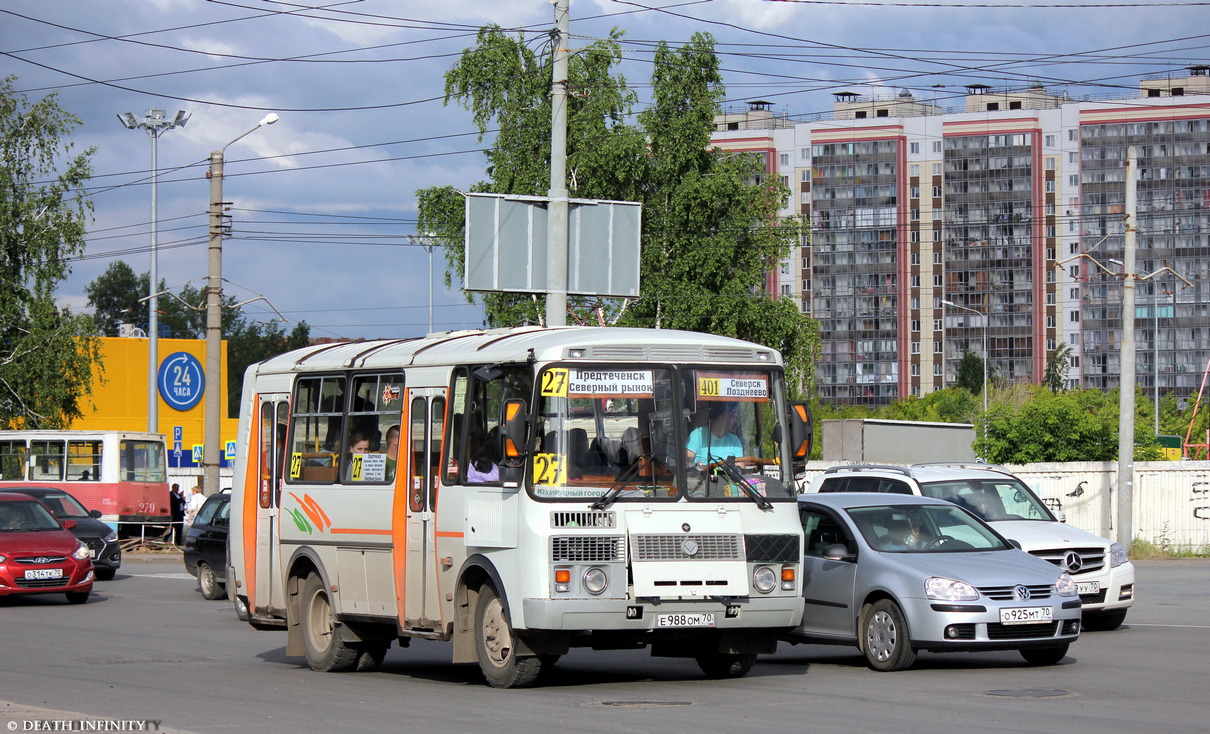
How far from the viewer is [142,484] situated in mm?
41562

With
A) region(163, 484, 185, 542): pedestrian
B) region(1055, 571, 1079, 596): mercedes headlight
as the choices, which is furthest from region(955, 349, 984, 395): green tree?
region(1055, 571, 1079, 596): mercedes headlight

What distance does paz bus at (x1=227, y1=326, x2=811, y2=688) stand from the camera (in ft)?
38.0

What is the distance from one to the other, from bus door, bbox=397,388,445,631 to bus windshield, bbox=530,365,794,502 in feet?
4.95

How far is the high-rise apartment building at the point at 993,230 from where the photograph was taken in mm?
110875

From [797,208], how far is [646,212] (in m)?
68.2

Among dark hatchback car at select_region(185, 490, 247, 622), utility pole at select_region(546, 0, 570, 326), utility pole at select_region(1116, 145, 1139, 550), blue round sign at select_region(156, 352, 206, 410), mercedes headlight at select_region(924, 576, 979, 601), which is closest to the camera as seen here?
mercedes headlight at select_region(924, 576, 979, 601)

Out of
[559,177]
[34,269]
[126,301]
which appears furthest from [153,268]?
[126,301]

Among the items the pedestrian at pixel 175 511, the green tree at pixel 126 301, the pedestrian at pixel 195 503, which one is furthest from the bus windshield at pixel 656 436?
the green tree at pixel 126 301

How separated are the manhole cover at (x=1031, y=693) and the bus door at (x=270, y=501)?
6886 millimetres

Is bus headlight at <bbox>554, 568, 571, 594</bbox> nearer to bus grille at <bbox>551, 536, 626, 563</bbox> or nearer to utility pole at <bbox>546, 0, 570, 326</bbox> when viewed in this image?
bus grille at <bbox>551, 536, 626, 563</bbox>

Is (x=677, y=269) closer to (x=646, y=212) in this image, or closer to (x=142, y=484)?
(x=646, y=212)

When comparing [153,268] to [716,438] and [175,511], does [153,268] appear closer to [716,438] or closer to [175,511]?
[175,511]

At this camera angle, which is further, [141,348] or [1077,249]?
[1077,249]

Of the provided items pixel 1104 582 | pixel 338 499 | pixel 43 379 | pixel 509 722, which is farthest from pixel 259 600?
pixel 43 379
